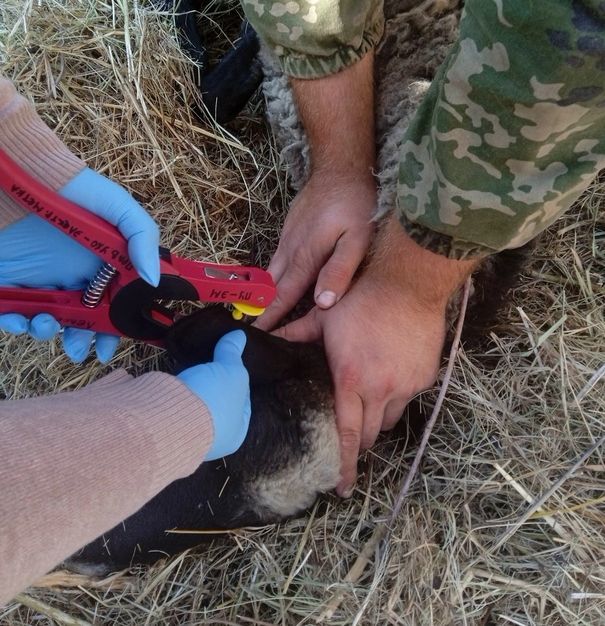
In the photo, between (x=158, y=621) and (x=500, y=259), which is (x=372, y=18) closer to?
(x=500, y=259)

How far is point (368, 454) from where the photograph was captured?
217 centimetres

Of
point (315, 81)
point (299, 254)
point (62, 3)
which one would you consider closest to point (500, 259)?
point (299, 254)

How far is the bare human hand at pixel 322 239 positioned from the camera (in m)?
2.14

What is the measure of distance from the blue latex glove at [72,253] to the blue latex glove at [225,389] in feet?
0.95

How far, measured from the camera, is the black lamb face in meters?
1.99

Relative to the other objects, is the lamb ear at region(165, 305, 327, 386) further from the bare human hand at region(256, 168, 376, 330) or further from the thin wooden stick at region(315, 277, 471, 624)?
the thin wooden stick at region(315, 277, 471, 624)

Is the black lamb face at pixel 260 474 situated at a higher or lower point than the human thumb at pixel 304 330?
lower

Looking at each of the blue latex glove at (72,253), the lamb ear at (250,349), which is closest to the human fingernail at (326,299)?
the lamb ear at (250,349)

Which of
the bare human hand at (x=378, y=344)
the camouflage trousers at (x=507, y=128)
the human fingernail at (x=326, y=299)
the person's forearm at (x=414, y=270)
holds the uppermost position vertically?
the camouflage trousers at (x=507, y=128)

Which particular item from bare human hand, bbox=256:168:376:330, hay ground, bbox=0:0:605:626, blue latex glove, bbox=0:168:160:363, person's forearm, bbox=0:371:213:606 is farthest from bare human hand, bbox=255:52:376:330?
person's forearm, bbox=0:371:213:606

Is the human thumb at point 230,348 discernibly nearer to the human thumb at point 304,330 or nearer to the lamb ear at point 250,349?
the lamb ear at point 250,349

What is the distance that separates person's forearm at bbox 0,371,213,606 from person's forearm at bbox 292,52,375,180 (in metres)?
1.16

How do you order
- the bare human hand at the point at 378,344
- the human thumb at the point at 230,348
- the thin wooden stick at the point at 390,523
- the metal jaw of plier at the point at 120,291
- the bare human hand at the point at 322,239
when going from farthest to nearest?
1. the bare human hand at the point at 322,239
2. the bare human hand at the point at 378,344
3. the thin wooden stick at the point at 390,523
4. the human thumb at the point at 230,348
5. the metal jaw of plier at the point at 120,291

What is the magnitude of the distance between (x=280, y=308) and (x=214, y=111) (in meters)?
0.85
